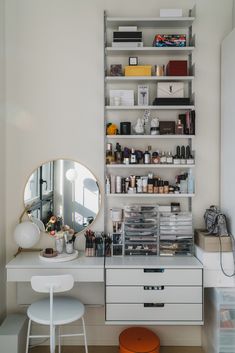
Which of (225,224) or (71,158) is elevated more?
(71,158)

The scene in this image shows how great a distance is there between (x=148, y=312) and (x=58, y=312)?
62 centimetres

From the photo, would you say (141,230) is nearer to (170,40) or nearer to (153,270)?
(153,270)

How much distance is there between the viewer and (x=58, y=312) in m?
2.13

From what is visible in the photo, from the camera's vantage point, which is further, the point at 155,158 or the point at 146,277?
the point at 155,158

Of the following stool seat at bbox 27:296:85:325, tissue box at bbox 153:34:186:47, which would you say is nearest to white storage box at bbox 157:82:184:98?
tissue box at bbox 153:34:186:47

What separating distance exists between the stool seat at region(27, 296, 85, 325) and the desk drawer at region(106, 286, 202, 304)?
24 centimetres

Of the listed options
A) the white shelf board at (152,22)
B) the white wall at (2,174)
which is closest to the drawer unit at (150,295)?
the white wall at (2,174)

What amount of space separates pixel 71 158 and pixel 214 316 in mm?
1607

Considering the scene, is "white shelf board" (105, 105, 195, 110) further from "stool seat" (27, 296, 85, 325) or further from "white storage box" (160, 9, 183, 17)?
"stool seat" (27, 296, 85, 325)

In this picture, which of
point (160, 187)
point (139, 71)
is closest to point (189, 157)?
point (160, 187)

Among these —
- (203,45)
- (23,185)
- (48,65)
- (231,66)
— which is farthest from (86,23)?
(23,185)

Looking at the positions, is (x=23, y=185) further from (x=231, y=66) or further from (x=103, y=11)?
(x=231, y=66)

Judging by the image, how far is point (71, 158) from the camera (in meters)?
2.65

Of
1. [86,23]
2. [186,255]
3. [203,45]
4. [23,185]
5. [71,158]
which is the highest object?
[86,23]
